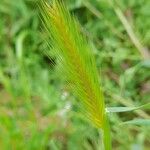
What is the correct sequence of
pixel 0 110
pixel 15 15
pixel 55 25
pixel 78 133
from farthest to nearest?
pixel 15 15, pixel 0 110, pixel 78 133, pixel 55 25

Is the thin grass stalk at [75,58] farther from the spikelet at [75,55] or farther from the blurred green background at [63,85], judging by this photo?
the blurred green background at [63,85]

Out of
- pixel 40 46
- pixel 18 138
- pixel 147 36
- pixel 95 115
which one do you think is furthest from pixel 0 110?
pixel 95 115

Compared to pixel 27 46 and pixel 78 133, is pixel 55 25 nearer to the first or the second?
pixel 78 133

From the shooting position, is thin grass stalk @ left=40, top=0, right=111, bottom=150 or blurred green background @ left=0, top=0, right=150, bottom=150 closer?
thin grass stalk @ left=40, top=0, right=111, bottom=150

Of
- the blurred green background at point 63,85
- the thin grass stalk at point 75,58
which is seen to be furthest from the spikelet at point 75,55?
the blurred green background at point 63,85

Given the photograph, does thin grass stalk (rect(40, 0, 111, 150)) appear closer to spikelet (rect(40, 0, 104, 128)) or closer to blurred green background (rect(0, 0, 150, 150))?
spikelet (rect(40, 0, 104, 128))

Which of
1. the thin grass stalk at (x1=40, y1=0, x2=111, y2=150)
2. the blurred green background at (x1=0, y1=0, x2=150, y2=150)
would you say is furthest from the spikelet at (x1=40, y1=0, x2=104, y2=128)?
the blurred green background at (x1=0, y1=0, x2=150, y2=150)
